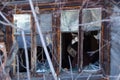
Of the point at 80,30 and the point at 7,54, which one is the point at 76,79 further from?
the point at 7,54

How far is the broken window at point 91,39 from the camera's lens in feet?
19.7

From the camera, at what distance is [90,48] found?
21.1 feet

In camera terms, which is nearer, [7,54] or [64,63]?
[7,54]

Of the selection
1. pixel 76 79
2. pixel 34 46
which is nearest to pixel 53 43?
pixel 34 46

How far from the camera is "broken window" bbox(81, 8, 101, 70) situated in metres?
6.00

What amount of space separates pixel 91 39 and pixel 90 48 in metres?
0.16

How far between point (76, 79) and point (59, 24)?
94 centimetres

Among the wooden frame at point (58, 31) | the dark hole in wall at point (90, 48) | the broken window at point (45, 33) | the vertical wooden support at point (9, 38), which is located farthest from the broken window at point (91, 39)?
the vertical wooden support at point (9, 38)

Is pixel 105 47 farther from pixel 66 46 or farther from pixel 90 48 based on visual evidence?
pixel 66 46

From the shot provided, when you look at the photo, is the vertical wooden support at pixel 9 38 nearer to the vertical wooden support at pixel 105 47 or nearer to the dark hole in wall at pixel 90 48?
the dark hole in wall at pixel 90 48

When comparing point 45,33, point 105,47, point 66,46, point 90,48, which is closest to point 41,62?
point 45,33

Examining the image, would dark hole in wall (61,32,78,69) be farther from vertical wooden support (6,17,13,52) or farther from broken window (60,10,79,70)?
vertical wooden support (6,17,13,52)

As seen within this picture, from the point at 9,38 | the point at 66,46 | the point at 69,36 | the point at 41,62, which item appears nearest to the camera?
the point at 9,38

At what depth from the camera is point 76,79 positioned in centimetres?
595
